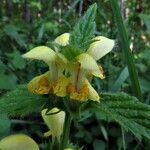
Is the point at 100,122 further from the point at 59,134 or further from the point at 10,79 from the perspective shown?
the point at 59,134

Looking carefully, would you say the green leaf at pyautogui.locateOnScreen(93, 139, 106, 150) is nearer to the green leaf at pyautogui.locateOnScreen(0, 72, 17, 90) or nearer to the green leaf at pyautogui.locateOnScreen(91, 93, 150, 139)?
the green leaf at pyautogui.locateOnScreen(0, 72, 17, 90)

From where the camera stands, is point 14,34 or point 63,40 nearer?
point 63,40

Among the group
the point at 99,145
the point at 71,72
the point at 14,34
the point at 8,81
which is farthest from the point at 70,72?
the point at 14,34

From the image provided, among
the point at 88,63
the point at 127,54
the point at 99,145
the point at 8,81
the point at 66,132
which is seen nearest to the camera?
the point at 88,63

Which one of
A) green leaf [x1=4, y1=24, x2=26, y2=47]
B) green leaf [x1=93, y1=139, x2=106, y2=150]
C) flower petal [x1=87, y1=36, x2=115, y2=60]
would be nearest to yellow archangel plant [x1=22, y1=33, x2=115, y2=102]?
flower petal [x1=87, y1=36, x2=115, y2=60]

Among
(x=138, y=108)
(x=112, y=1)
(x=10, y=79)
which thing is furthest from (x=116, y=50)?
(x=138, y=108)

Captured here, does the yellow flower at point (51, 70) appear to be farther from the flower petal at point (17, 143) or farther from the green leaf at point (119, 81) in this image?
the green leaf at point (119, 81)

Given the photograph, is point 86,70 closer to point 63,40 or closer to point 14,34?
point 63,40
